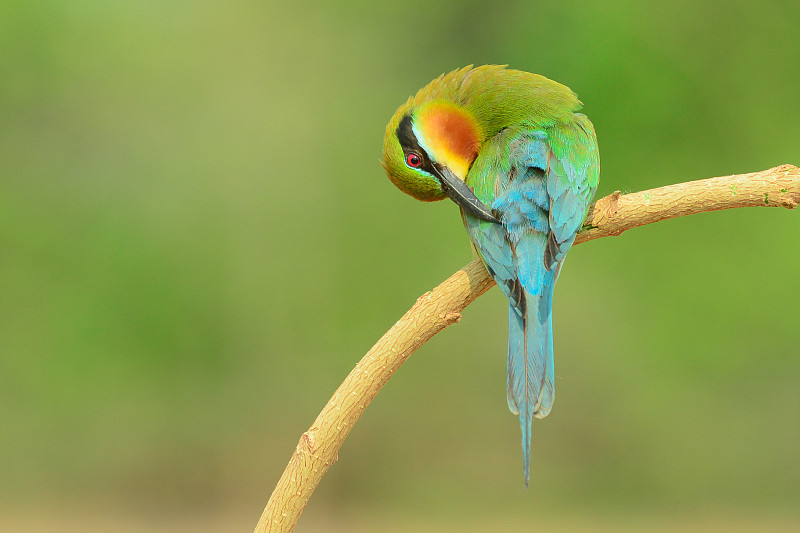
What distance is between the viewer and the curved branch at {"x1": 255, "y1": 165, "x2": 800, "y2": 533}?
1145 millimetres

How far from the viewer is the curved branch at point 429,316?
114cm

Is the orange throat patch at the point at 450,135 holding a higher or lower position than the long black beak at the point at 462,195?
higher

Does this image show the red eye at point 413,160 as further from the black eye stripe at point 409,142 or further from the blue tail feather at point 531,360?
the blue tail feather at point 531,360

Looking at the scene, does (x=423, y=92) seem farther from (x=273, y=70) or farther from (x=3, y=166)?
(x=3, y=166)

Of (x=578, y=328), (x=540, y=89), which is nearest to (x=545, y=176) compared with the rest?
(x=540, y=89)

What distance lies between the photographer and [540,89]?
170cm

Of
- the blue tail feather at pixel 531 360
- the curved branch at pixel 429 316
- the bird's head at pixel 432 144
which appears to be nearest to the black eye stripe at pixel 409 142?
the bird's head at pixel 432 144

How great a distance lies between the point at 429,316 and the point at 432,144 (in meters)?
0.49

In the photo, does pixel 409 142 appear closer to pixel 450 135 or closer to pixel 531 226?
pixel 450 135

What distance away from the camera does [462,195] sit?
1.52 meters

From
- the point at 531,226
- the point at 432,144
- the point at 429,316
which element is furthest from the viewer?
the point at 432,144

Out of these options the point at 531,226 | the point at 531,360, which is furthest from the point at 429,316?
the point at 531,226

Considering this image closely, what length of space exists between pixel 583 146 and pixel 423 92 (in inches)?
15.2

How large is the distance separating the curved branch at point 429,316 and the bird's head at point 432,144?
0.27 meters
